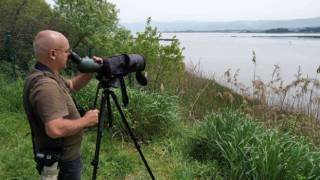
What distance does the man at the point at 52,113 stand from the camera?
1.84 metres

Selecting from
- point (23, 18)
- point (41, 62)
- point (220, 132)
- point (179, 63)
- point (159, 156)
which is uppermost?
point (23, 18)

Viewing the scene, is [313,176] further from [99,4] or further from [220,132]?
[99,4]

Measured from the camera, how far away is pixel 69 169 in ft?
7.28

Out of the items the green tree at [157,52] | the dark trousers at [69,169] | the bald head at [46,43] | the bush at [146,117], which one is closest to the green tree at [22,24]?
the green tree at [157,52]

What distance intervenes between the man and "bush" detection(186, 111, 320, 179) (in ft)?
5.75

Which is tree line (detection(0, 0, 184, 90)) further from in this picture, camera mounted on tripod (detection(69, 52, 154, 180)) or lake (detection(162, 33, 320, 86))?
camera mounted on tripod (detection(69, 52, 154, 180))

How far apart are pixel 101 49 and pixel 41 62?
1014 centimetres

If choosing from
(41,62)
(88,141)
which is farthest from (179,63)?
(41,62)

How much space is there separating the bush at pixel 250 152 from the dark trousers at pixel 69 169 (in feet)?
5.35

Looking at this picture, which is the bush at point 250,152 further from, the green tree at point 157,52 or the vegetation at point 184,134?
the green tree at point 157,52

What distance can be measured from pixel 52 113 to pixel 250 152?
2.17 meters

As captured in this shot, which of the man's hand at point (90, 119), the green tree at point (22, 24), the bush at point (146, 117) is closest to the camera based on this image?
the man's hand at point (90, 119)

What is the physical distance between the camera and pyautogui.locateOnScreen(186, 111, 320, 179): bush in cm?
304

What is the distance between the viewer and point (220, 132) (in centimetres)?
392
